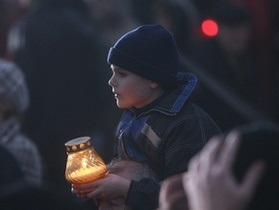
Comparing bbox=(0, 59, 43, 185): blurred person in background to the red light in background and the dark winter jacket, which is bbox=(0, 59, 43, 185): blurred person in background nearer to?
the dark winter jacket

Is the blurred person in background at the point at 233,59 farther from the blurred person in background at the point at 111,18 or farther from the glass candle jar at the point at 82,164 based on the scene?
the glass candle jar at the point at 82,164

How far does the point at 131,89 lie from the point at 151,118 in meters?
0.16

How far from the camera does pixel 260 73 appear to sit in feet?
25.6

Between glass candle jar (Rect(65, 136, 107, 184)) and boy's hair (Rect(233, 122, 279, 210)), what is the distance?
133 cm

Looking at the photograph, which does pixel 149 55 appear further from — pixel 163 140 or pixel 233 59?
pixel 233 59

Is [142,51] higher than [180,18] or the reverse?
higher

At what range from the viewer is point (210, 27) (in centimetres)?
843

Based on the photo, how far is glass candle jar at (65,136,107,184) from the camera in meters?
4.32

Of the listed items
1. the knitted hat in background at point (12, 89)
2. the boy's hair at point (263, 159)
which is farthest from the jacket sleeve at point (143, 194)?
the knitted hat in background at point (12, 89)

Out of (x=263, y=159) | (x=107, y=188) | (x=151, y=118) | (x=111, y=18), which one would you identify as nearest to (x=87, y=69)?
(x=111, y=18)

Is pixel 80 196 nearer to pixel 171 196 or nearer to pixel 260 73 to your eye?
pixel 171 196

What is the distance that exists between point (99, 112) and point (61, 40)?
63 cm

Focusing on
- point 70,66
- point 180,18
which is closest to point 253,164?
point 70,66

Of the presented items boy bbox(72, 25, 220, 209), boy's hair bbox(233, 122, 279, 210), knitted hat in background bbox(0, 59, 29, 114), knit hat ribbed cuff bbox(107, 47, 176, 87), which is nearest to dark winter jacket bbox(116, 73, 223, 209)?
boy bbox(72, 25, 220, 209)
